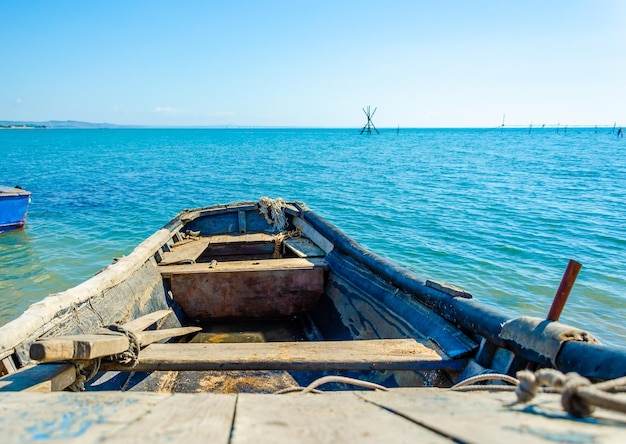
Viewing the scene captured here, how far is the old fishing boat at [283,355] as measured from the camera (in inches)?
43.5

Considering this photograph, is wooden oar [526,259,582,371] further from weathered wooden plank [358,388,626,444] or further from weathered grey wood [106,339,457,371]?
weathered wooden plank [358,388,626,444]

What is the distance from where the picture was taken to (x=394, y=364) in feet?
9.30

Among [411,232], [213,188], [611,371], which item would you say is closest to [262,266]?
[611,371]

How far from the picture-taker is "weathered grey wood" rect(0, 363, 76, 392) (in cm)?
221

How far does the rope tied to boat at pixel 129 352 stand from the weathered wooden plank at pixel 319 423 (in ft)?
5.85

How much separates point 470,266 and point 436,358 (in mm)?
8769

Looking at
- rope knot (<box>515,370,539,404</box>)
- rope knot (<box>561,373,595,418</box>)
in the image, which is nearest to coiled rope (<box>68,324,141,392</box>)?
rope knot (<box>515,370,539,404</box>)

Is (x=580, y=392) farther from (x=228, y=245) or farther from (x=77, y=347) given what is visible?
(x=228, y=245)

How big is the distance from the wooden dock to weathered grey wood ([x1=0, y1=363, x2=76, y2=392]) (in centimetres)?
100

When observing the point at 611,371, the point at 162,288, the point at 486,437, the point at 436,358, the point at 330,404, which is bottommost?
the point at 162,288

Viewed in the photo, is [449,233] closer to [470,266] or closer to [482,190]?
[470,266]

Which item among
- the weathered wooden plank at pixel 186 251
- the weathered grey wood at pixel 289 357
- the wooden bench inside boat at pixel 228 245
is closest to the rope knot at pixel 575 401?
the weathered grey wood at pixel 289 357

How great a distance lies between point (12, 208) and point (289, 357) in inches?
627

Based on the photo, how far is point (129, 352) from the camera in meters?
2.75
